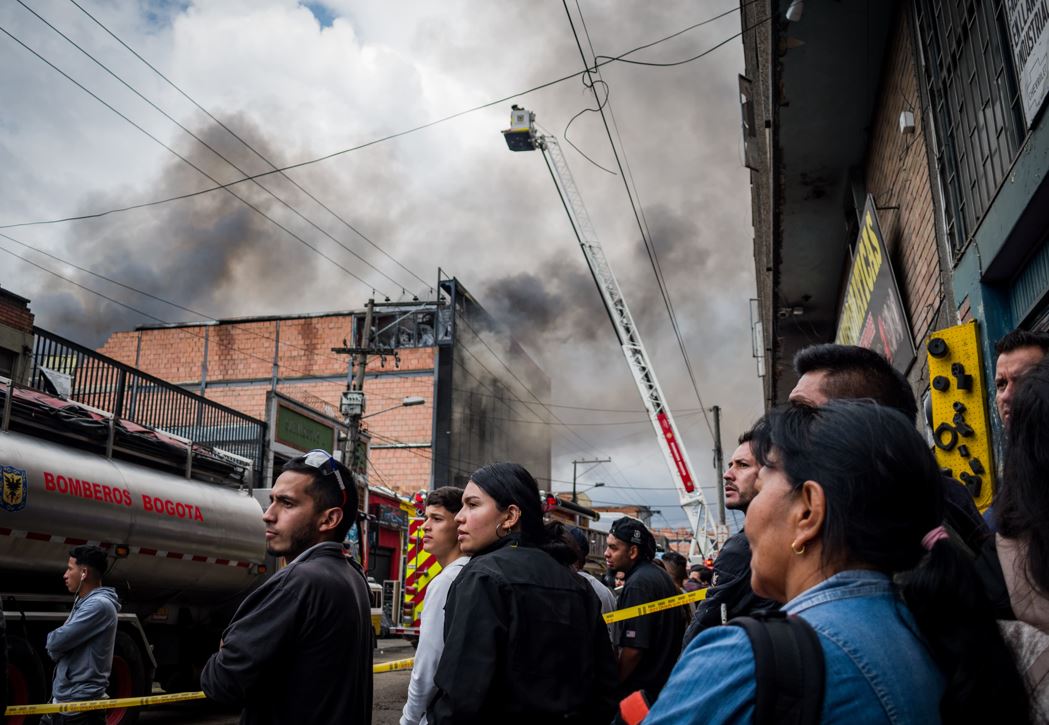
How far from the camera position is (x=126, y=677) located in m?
7.70

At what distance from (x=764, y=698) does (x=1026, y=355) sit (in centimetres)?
268

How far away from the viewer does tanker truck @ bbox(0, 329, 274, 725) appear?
682cm

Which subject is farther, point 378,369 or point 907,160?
point 378,369

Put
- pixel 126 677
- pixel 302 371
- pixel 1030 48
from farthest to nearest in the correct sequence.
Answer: pixel 302 371, pixel 126 677, pixel 1030 48

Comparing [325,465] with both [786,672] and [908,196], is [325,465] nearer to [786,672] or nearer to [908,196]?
[786,672]

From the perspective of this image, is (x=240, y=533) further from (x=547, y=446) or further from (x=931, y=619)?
(x=547, y=446)

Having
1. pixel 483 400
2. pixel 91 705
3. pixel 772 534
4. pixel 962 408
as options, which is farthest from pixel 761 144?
pixel 483 400

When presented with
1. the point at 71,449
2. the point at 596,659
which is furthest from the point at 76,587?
the point at 596,659

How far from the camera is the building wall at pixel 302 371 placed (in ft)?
123

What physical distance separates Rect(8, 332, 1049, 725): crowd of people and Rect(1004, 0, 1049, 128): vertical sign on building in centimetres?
181

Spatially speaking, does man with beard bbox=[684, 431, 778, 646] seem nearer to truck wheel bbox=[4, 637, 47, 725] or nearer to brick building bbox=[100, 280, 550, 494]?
truck wheel bbox=[4, 637, 47, 725]

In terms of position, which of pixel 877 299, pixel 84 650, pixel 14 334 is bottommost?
pixel 84 650

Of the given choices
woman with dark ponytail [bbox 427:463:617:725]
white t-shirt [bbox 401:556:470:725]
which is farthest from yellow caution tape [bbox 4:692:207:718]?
woman with dark ponytail [bbox 427:463:617:725]

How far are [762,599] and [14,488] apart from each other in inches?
243
